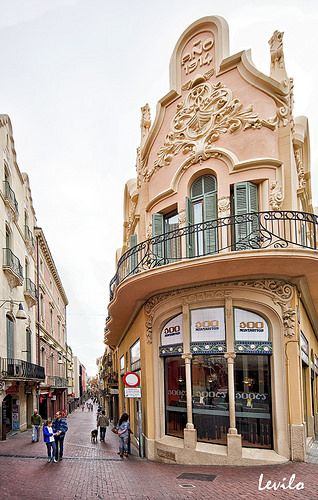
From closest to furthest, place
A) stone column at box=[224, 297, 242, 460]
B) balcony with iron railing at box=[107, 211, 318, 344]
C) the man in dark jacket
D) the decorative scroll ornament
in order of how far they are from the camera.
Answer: balcony with iron railing at box=[107, 211, 318, 344] → stone column at box=[224, 297, 242, 460] → the decorative scroll ornament → the man in dark jacket

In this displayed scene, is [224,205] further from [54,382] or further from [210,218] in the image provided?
[54,382]

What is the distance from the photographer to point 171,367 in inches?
565

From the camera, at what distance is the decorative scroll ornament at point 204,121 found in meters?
13.7

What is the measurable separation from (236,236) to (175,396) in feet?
16.5

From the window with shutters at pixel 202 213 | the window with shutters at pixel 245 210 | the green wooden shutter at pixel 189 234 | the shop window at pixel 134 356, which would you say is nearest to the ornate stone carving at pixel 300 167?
the window with shutters at pixel 245 210

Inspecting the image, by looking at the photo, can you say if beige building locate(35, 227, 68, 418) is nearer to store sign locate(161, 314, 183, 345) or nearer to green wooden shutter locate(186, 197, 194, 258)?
store sign locate(161, 314, 183, 345)

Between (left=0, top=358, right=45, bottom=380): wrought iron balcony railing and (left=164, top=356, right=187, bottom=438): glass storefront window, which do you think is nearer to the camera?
(left=164, top=356, right=187, bottom=438): glass storefront window

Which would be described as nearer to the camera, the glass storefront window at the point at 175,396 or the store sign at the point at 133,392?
the glass storefront window at the point at 175,396

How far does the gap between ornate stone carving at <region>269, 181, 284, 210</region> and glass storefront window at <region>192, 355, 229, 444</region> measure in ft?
14.0

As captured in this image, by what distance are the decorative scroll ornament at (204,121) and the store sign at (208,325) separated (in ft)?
14.5

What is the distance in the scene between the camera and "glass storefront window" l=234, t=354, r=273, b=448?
12.2m

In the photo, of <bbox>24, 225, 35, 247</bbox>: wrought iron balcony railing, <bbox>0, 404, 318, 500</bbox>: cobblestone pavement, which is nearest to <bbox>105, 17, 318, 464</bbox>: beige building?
<bbox>0, 404, 318, 500</bbox>: cobblestone pavement

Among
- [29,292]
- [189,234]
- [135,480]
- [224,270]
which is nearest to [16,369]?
[29,292]

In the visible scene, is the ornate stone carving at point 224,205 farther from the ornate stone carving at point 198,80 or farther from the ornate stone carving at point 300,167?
the ornate stone carving at point 198,80
